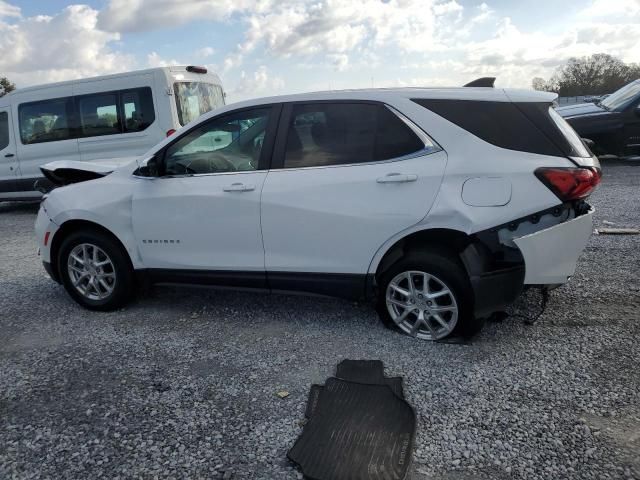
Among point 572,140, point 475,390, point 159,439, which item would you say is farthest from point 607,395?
point 159,439

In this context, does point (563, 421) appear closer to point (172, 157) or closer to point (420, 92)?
point (420, 92)

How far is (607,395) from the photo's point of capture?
286 cm

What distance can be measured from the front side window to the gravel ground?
1.25 meters

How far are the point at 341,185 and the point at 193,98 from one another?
604cm

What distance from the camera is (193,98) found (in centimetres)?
873

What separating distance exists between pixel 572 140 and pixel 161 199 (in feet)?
9.95

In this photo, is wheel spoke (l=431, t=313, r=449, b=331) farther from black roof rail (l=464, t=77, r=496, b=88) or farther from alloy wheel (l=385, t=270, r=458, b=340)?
black roof rail (l=464, t=77, r=496, b=88)

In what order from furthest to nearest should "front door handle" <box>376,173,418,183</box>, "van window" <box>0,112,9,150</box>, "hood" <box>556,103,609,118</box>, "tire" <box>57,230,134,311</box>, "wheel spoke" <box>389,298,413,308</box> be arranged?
"hood" <box>556,103,609,118</box> < "van window" <box>0,112,9,150</box> < "tire" <box>57,230,134,311</box> < "wheel spoke" <box>389,298,413,308</box> < "front door handle" <box>376,173,418,183</box>

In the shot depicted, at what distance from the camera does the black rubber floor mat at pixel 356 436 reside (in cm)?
238

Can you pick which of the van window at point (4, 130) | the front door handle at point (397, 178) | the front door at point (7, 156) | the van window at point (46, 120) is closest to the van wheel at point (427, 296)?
the front door handle at point (397, 178)

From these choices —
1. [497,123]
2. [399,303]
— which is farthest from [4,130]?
[497,123]

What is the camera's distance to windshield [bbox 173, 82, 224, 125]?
331 inches

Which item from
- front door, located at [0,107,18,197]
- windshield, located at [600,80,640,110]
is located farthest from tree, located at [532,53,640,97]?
front door, located at [0,107,18,197]

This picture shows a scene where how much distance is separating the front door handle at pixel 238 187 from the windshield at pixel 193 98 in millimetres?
5068
